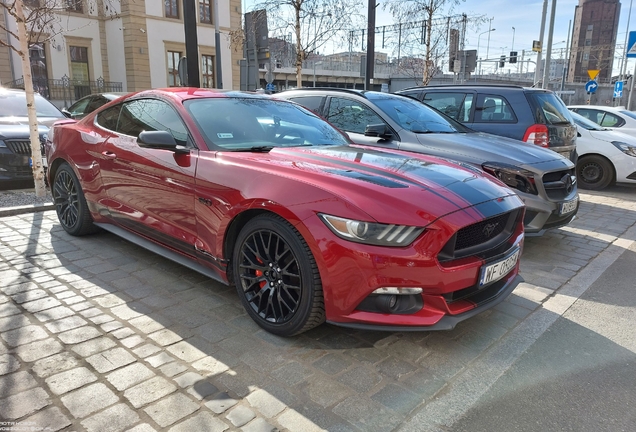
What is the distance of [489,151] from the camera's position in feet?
16.4

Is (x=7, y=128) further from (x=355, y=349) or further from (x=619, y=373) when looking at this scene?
(x=619, y=373)

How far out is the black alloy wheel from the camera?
29.2 feet

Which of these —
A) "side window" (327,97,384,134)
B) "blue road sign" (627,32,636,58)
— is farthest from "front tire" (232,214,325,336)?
"blue road sign" (627,32,636,58)

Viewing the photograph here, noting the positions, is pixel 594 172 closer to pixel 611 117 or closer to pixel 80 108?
pixel 611 117

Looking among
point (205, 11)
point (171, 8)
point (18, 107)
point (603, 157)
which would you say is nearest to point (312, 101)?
point (18, 107)

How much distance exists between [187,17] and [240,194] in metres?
7.78

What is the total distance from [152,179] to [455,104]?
17.4 feet

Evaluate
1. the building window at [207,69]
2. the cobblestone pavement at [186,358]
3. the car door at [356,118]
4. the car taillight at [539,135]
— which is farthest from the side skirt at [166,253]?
the building window at [207,69]

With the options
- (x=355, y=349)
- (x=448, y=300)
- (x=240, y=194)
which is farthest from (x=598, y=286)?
(x=240, y=194)

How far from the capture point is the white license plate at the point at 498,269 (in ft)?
9.14

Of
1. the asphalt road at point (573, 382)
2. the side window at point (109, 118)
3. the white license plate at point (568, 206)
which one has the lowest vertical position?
the asphalt road at point (573, 382)

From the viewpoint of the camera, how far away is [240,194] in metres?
3.00

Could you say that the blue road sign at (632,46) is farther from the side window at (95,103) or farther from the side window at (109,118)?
the side window at (109,118)

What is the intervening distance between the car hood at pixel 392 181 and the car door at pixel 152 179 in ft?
1.68
